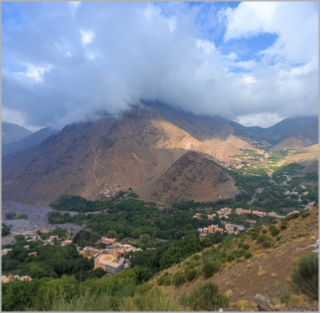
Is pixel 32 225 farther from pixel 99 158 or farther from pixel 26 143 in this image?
pixel 26 143

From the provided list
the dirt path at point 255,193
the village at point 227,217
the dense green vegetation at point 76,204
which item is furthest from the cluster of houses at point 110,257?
the dirt path at point 255,193

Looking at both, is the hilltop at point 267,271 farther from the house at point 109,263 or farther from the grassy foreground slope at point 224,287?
the house at point 109,263

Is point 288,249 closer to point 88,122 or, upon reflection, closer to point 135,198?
point 135,198

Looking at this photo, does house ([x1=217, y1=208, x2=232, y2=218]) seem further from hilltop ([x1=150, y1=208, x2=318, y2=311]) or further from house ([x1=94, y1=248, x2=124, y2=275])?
hilltop ([x1=150, y1=208, x2=318, y2=311])

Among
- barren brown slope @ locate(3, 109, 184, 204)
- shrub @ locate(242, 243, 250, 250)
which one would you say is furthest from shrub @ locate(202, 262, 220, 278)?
barren brown slope @ locate(3, 109, 184, 204)

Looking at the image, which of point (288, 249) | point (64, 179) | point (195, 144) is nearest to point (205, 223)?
point (288, 249)
